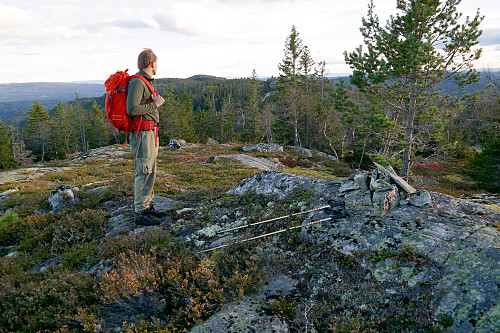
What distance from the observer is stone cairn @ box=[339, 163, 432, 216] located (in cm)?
487

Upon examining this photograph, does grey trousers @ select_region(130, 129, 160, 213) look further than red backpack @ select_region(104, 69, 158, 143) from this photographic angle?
Yes

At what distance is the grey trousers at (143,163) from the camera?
6.09m

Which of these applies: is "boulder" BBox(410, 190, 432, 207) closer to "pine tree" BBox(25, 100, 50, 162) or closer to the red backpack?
the red backpack

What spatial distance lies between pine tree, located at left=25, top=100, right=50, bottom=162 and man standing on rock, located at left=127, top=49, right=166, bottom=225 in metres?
64.9

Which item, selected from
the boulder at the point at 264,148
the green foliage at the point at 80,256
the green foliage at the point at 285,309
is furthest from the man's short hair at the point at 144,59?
the boulder at the point at 264,148

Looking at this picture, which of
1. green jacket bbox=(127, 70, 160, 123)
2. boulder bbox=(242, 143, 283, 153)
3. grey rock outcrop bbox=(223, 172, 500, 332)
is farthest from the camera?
boulder bbox=(242, 143, 283, 153)

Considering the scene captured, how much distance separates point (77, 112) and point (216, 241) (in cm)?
8723

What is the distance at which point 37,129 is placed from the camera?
56125 millimetres

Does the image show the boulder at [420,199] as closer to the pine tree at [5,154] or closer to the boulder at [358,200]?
the boulder at [358,200]

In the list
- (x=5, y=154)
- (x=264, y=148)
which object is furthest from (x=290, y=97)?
(x=5, y=154)

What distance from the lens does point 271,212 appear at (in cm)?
599

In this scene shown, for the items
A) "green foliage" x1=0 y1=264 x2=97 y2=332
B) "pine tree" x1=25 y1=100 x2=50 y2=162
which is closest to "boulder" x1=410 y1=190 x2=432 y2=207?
"green foliage" x1=0 y1=264 x2=97 y2=332

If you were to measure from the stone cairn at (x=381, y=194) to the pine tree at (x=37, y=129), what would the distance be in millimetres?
69075

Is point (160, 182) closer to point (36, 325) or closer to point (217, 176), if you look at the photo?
point (217, 176)
